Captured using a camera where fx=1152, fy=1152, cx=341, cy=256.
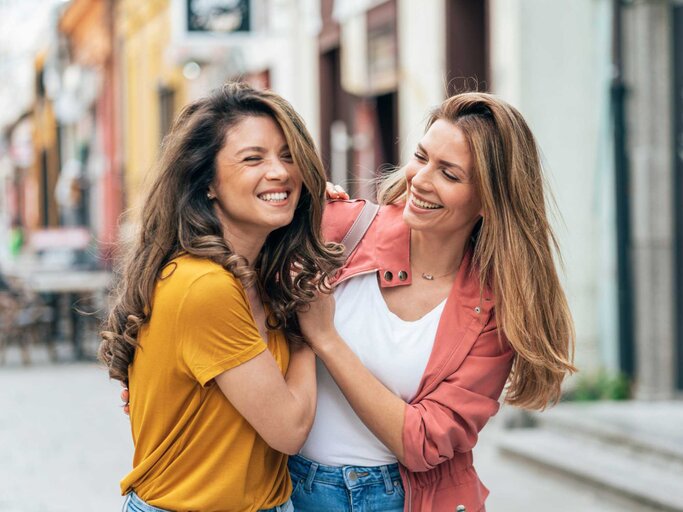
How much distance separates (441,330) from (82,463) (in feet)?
18.1

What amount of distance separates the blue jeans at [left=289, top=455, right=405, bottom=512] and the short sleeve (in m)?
0.51

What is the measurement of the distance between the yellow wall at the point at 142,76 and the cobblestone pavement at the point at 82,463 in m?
11.0

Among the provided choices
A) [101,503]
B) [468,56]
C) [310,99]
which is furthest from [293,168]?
[310,99]

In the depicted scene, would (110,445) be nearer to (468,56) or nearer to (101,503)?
(101,503)

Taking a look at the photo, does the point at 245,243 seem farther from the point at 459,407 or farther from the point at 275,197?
the point at 459,407

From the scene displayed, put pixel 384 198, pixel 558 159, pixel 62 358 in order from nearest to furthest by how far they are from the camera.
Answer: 1. pixel 384 198
2. pixel 558 159
3. pixel 62 358

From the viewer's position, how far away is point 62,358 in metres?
13.9

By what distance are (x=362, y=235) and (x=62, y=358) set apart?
37.6 feet

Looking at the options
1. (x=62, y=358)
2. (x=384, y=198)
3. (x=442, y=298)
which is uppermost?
(x=384, y=198)

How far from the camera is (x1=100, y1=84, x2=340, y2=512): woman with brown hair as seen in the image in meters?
2.53

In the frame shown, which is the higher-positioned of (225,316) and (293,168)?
(293,168)

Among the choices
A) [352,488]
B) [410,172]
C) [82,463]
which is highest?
[410,172]

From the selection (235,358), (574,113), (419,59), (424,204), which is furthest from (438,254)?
(419,59)

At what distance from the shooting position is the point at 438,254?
300 cm
